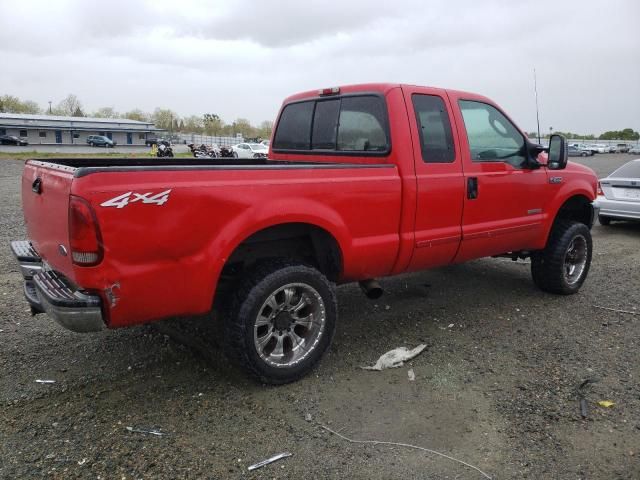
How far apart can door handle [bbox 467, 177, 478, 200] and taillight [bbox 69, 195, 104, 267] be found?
118 inches

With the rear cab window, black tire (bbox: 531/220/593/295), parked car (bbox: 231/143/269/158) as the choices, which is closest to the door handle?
the rear cab window

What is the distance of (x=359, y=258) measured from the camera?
157 inches

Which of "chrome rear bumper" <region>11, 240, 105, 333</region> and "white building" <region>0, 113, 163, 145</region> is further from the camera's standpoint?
"white building" <region>0, 113, 163, 145</region>

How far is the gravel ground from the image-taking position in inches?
113

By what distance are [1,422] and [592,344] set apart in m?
4.32

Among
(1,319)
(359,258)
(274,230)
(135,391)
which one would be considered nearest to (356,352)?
(359,258)

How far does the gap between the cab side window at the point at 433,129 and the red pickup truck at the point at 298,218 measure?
0.5 inches

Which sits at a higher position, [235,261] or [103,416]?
[235,261]

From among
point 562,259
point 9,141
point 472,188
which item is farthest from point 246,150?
point 472,188

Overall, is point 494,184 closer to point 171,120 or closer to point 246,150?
point 246,150

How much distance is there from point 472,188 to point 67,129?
A: 74.7m

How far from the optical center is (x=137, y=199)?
290cm

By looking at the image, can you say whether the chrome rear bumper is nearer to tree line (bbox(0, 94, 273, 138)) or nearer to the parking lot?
the parking lot

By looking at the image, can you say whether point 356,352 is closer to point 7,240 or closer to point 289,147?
point 289,147
